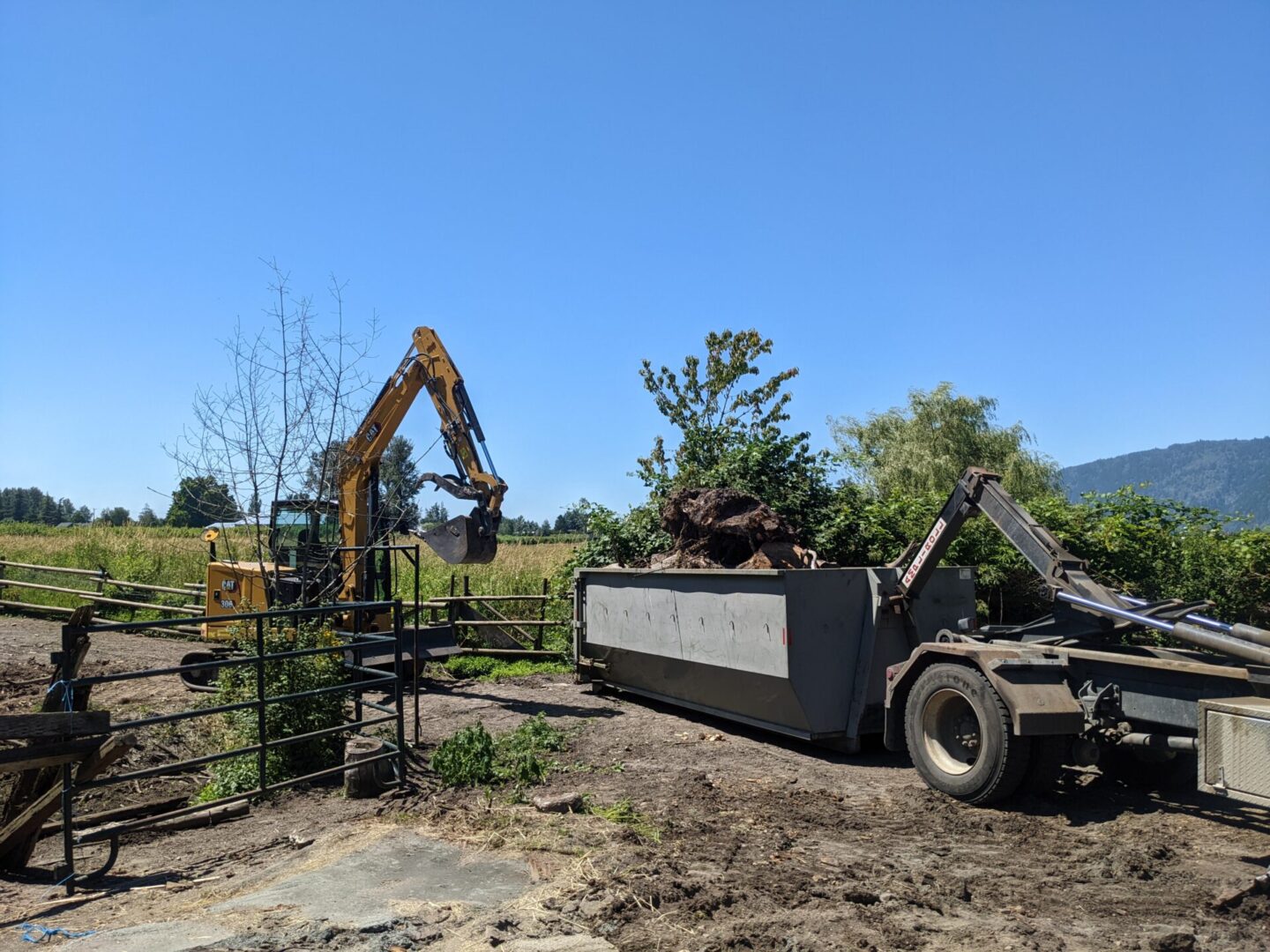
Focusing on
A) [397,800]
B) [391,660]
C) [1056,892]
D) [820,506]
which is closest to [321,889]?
[397,800]

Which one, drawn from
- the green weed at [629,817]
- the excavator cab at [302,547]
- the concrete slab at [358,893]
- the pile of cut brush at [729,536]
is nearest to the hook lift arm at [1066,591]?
the pile of cut brush at [729,536]

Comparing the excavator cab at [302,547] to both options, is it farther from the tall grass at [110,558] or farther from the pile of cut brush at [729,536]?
the tall grass at [110,558]

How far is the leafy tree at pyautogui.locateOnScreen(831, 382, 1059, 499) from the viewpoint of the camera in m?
29.0

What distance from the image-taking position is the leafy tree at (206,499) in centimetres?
1009

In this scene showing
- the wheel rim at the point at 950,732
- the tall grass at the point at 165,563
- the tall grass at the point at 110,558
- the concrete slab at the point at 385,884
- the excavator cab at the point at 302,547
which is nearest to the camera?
the concrete slab at the point at 385,884

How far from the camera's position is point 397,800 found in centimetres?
727

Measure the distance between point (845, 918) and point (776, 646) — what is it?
4543mm

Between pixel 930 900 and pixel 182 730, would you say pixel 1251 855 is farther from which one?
pixel 182 730

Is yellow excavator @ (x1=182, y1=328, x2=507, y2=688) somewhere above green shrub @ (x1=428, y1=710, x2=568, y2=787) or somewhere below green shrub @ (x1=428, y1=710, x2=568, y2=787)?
above

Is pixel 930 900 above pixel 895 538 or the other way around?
the other way around

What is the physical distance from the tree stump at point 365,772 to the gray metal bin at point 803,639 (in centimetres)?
386

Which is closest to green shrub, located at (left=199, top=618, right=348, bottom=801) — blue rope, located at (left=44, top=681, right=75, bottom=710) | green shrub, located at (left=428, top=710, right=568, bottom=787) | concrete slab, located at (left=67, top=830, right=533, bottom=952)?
green shrub, located at (left=428, top=710, right=568, bottom=787)

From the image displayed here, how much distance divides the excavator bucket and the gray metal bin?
297 cm

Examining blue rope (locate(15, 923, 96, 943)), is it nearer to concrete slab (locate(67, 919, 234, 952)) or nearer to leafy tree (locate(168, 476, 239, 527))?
concrete slab (locate(67, 919, 234, 952))
